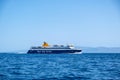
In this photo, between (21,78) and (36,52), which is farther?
(36,52)

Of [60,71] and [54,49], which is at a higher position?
[54,49]

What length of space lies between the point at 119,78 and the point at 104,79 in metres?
1.02

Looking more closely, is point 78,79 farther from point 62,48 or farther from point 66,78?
point 62,48

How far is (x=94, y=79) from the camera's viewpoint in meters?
19.1

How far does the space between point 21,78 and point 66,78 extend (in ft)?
9.99

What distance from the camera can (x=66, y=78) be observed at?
1969cm

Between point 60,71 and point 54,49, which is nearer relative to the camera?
point 60,71

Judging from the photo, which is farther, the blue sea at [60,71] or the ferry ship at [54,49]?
the ferry ship at [54,49]

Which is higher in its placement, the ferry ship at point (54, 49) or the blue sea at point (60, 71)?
the ferry ship at point (54, 49)

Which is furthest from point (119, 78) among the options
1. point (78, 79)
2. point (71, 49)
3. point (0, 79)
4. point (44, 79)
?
point (71, 49)

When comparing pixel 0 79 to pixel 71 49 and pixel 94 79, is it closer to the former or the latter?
pixel 94 79

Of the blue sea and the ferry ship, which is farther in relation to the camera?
the ferry ship

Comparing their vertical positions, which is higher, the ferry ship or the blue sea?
the ferry ship

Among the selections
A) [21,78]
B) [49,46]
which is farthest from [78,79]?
[49,46]
